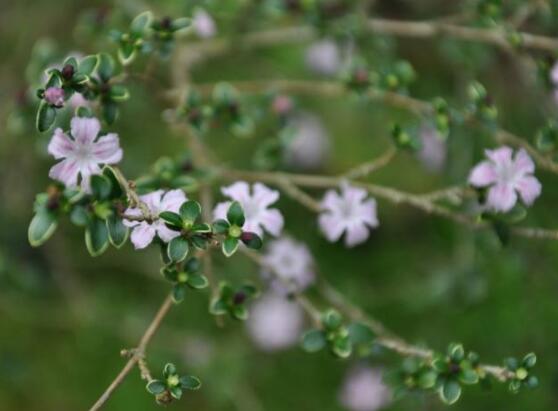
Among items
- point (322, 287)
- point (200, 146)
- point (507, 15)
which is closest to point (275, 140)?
point (200, 146)

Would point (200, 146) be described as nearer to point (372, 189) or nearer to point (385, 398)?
point (372, 189)

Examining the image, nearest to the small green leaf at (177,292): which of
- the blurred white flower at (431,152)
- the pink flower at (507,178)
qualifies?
the pink flower at (507,178)

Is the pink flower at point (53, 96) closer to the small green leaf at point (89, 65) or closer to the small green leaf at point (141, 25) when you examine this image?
the small green leaf at point (89, 65)

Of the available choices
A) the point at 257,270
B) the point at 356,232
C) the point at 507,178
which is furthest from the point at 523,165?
the point at 257,270

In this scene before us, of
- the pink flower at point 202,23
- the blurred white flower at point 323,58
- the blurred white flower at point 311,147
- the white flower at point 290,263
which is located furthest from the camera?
the blurred white flower at point 311,147

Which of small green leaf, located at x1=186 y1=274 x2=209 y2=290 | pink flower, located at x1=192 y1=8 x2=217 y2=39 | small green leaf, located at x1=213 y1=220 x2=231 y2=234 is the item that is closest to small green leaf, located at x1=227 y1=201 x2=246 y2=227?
small green leaf, located at x1=213 y1=220 x2=231 y2=234

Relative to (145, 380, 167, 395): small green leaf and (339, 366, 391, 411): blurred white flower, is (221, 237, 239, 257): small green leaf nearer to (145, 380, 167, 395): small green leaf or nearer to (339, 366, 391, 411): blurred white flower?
(145, 380, 167, 395): small green leaf
